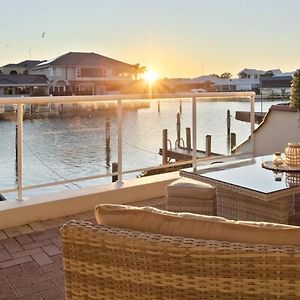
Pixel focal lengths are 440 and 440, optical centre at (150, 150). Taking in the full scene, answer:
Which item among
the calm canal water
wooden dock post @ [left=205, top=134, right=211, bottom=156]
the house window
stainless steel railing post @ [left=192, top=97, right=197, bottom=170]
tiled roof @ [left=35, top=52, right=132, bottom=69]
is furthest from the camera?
tiled roof @ [left=35, top=52, right=132, bottom=69]

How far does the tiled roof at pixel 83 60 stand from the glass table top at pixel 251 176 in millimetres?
17539

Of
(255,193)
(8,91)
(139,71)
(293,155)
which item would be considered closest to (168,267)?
(255,193)

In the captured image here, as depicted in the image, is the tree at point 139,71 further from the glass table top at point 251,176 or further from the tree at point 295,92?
the glass table top at point 251,176

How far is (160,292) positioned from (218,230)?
258 mm

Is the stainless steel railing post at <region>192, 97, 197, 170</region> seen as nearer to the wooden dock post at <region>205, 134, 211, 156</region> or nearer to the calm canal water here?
the calm canal water

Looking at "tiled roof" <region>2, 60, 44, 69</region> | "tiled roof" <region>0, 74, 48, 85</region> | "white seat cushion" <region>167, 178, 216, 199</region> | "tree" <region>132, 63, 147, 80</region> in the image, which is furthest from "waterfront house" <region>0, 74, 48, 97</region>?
"tiled roof" <region>2, 60, 44, 69</region>

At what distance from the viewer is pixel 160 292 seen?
4.39 feet

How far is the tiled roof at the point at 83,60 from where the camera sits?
20906 mm

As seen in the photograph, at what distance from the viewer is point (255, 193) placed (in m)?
2.92

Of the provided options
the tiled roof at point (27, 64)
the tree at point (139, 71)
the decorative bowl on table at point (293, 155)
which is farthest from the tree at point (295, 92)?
the tiled roof at point (27, 64)

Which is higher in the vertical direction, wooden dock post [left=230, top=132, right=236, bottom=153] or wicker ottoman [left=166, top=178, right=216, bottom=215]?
wooden dock post [left=230, top=132, right=236, bottom=153]

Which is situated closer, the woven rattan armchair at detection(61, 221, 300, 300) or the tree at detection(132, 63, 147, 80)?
the woven rattan armchair at detection(61, 221, 300, 300)

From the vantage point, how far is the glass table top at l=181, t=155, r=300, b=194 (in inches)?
120

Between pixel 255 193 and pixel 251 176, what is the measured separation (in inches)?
18.1
